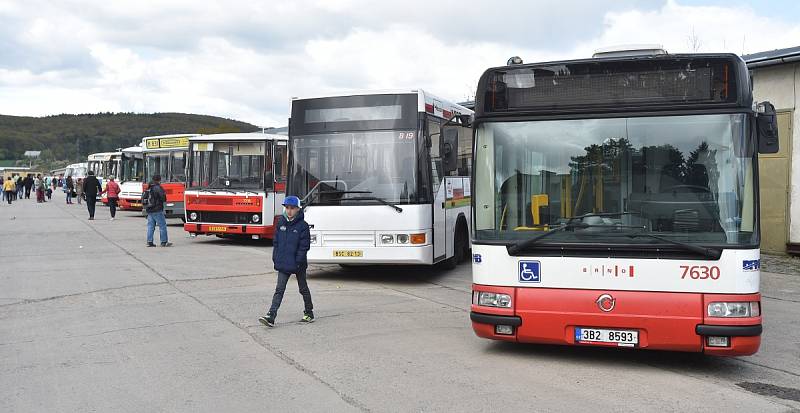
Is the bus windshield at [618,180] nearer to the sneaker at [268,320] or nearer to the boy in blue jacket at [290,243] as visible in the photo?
the boy in blue jacket at [290,243]

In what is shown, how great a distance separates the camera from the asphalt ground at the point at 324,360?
608 cm

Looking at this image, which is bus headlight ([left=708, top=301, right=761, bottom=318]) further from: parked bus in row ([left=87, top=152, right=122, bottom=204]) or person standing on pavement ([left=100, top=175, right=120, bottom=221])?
parked bus in row ([left=87, top=152, right=122, bottom=204])

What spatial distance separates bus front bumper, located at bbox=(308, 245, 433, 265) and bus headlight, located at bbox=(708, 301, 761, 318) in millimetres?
6359

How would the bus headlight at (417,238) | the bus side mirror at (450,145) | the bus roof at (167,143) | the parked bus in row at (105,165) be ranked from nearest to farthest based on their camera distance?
the bus side mirror at (450,145), the bus headlight at (417,238), the bus roof at (167,143), the parked bus in row at (105,165)

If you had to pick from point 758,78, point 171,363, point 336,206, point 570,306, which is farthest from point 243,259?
point 758,78

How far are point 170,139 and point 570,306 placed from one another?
24.7m

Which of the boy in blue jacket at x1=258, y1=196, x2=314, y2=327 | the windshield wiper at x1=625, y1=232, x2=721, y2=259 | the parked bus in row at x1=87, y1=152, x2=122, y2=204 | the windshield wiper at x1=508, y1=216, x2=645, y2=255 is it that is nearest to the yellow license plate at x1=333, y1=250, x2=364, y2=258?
the boy in blue jacket at x1=258, y1=196, x2=314, y2=327

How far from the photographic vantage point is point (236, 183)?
19.8 m

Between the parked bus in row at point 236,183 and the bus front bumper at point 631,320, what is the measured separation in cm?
1275

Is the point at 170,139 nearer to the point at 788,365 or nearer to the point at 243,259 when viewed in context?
the point at 243,259

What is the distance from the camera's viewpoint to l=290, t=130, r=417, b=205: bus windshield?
1270 cm

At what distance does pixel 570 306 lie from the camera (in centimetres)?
702

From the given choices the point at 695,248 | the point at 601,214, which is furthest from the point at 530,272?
the point at 695,248

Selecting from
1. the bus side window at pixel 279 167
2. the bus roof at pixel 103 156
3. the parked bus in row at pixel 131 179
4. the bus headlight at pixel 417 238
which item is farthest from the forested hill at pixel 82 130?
the bus headlight at pixel 417 238
